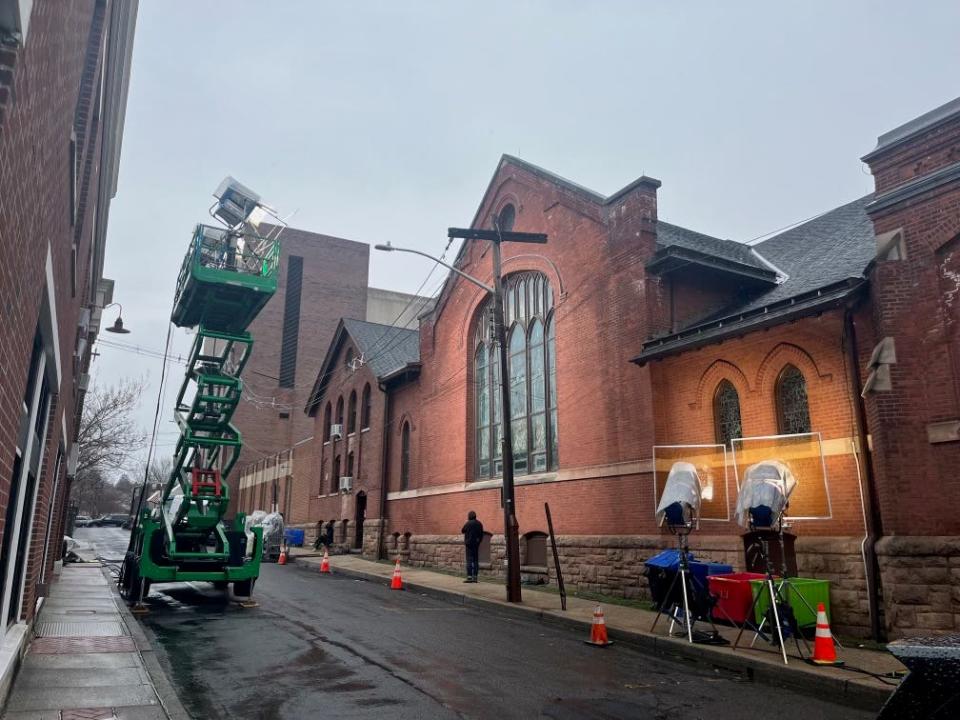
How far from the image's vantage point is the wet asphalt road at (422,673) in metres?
7.07

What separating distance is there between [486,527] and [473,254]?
354 inches

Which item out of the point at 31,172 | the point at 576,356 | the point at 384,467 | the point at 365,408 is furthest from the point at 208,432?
the point at 365,408

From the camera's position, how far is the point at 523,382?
21266mm

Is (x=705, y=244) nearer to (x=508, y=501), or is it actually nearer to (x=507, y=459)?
(x=507, y=459)

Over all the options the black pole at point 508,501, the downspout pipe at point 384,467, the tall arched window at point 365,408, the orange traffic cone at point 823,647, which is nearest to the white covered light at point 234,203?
the black pole at point 508,501

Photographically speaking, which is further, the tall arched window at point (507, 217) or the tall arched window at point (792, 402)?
the tall arched window at point (507, 217)

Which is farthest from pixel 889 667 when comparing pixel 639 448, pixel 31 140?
pixel 31 140

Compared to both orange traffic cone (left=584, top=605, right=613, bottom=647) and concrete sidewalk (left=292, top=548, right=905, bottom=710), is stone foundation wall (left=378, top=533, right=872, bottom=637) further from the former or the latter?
orange traffic cone (left=584, top=605, right=613, bottom=647)

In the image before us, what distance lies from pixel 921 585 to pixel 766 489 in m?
2.29

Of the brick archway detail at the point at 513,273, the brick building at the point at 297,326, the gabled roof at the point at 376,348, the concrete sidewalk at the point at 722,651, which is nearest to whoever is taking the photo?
the concrete sidewalk at the point at 722,651

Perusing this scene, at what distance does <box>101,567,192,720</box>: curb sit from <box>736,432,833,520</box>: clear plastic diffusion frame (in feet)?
31.6

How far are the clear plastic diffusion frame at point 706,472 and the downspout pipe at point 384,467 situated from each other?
14.9 meters

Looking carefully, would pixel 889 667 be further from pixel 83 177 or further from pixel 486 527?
pixel 486 527

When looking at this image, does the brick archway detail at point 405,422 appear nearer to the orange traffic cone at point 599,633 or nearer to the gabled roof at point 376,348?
the gabled roof at point 376,348
